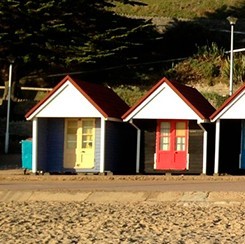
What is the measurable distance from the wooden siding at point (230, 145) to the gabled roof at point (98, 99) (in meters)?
4.21

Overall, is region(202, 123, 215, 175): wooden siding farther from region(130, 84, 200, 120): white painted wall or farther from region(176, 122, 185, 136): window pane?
region(130, 84, 200, 120): white painted wall

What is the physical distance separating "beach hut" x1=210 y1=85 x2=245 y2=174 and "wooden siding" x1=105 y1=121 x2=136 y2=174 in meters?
3.77

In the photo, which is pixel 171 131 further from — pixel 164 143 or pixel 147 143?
pixel 147 143

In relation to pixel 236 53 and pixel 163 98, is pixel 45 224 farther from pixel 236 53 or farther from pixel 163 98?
pixel 236 53

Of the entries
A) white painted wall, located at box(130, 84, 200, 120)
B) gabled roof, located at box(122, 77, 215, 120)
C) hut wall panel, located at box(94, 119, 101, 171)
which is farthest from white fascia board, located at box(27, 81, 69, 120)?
white painted wall, located at box(130, 84, 200, 120)

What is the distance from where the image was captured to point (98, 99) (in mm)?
29469

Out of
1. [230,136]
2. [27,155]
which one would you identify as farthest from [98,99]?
[230,136]

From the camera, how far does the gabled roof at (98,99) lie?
28619mm

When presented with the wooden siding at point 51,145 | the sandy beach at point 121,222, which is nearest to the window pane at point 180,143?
the wooden siding at point 51,145

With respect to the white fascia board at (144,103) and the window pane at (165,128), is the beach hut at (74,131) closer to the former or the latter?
the white fascia board at (144,103)

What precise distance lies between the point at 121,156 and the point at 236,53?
20.4 m

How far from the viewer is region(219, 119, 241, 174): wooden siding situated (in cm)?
2944

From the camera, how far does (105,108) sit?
29.0m

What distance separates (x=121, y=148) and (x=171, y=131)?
2774mm
